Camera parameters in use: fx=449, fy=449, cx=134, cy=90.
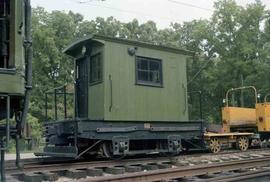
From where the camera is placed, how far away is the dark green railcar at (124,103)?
11742 millimetres

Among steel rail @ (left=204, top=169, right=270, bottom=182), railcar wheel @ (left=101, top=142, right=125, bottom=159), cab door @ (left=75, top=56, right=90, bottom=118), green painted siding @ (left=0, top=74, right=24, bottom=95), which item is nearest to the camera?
green painted siding @ (left=0, top=74, right=24, bottom=95)

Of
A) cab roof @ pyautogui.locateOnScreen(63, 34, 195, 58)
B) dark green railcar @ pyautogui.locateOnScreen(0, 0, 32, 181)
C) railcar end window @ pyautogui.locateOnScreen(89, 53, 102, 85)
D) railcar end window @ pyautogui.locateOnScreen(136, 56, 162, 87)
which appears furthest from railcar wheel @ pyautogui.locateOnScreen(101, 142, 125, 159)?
dark green railcar @ pyautogui.locateOnScreen(0, 0, 32, 181)

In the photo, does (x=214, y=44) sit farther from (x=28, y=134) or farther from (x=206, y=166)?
(x=28, y=134)

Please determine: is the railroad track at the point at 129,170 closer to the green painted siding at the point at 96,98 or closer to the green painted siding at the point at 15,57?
the green painted siding at the point at 96,98

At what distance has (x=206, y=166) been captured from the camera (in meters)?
9.48

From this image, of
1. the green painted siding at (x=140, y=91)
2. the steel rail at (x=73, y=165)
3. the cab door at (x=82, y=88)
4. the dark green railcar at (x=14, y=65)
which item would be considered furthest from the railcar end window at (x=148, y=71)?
the dark green railcar at (x=14, y=65)

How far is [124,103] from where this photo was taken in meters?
12.4

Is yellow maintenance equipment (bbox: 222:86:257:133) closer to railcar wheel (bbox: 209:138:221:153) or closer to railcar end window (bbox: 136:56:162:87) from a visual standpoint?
railcar wheel (bbox: 209:138:221:153)

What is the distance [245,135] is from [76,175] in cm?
1015

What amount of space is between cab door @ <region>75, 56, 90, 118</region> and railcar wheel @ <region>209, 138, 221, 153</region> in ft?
16.5

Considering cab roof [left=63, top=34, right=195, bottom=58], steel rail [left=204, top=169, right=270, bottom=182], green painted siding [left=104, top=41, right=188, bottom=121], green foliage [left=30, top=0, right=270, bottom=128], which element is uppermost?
green foliage [left=30, top=0, right=270, bottom=128]

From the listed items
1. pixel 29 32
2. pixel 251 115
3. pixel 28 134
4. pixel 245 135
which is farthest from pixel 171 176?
pixel 251 115

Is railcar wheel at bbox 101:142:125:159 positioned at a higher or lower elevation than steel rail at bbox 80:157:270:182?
higher

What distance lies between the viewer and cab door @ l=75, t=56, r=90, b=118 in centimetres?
1318
